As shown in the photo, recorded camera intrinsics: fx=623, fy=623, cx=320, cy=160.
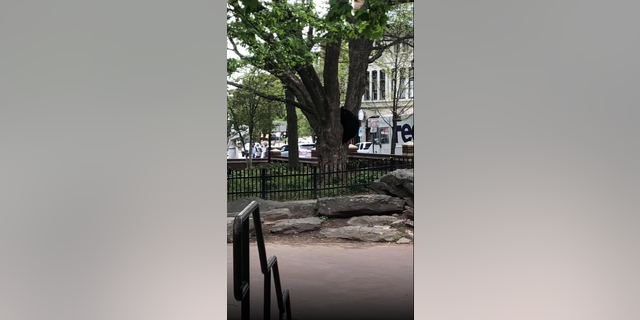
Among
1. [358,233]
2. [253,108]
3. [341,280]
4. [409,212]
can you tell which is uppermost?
[253,108]

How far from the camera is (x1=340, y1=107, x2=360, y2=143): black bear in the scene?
3.06 metres

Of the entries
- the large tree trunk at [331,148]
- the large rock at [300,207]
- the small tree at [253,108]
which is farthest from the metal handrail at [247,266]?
the large tree trunk at [331,148]

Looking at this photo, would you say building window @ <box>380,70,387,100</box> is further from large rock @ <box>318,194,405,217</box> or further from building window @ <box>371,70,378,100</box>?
large rock @ <box>318,194,405,217</box>

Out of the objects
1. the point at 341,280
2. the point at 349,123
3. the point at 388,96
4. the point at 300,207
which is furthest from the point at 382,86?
the point at 341,280

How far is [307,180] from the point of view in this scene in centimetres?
310

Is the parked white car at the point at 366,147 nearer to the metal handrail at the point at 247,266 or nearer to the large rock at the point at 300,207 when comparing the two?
the large rock at the point at 300,207

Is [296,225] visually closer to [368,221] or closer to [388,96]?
[368,221]

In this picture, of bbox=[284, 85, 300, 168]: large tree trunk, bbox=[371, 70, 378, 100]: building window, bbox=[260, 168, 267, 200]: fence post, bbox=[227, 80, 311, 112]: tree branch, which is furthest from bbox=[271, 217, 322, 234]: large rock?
bbox=[371, 70, 378, 100]: building window

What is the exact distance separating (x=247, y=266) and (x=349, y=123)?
33.5 inches
